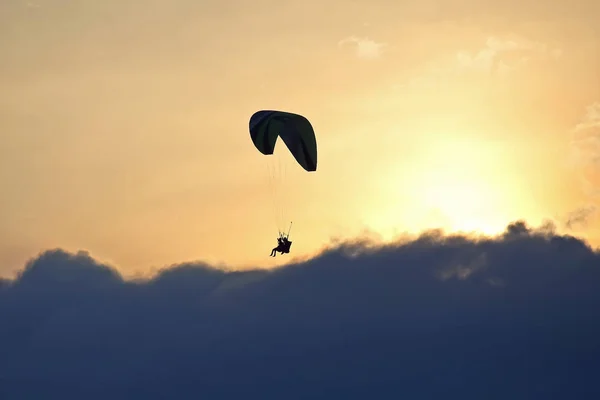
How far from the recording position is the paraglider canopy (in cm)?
7312

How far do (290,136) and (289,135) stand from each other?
0.15 m

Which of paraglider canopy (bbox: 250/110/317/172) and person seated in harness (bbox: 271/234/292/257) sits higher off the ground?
paraglider canopy (bbox: 250/110/317/172)

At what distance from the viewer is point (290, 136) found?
7350 cm

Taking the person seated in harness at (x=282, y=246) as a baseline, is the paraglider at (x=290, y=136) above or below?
above

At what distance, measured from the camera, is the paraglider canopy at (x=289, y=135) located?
73.1m

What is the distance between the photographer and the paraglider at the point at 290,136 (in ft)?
240

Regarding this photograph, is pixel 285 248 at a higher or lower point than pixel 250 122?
lower

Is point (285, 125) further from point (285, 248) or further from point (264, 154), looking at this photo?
point (285, 248)

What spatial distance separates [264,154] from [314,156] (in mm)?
4853

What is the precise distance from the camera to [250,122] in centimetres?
7406

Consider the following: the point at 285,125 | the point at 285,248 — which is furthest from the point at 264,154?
the point at 285,248

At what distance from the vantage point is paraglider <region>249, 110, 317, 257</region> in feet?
240

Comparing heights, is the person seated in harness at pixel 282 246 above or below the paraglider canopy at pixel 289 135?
below

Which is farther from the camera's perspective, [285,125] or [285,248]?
[285,125]
